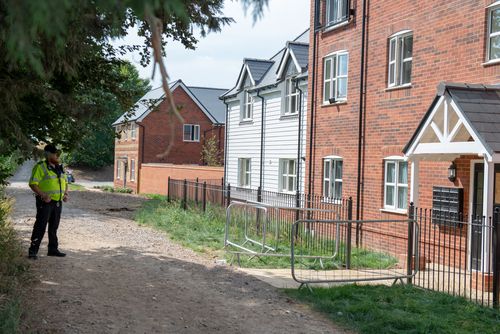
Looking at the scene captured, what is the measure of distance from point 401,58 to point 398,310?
312 inches

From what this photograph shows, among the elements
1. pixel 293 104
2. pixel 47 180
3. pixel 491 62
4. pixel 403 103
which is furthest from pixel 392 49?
pixel 47 180

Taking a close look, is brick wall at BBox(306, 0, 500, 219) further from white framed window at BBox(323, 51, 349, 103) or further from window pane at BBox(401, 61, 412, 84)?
window pane at BBox(401, 61, 412, 84)

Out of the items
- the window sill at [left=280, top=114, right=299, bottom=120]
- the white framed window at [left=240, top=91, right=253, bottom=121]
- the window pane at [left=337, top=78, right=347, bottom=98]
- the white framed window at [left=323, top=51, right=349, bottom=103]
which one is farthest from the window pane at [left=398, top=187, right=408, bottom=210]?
the white framed window at [left=240, top=91, right=253, bottom=121]

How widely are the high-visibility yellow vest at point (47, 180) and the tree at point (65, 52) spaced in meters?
0.91

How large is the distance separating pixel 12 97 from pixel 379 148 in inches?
399

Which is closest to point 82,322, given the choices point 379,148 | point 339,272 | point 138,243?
point 339,272

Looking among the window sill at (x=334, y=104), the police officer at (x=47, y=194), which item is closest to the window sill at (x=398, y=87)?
the window sill at (x=334, y=104)

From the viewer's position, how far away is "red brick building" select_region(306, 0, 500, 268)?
1054 cm

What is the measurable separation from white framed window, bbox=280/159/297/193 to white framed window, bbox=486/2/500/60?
9923 millimetres

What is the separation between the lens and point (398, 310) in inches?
307

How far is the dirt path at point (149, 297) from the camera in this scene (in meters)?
6.74

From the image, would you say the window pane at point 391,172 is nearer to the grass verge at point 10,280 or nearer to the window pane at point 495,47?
the window pane at point 495,47

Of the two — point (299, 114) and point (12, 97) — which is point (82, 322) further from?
point (299, 114)

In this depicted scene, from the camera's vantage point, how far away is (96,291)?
8078mm
